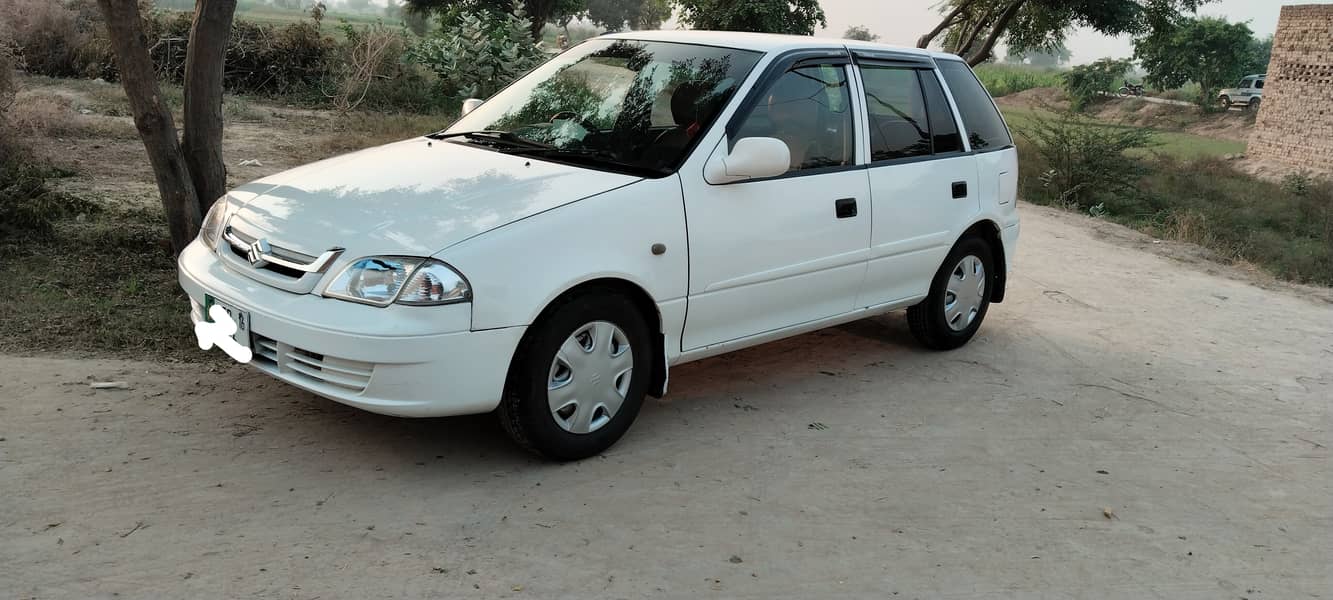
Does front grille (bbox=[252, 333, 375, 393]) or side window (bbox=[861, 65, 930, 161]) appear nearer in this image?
front grille (bbox=[252, 333, 375, 393])

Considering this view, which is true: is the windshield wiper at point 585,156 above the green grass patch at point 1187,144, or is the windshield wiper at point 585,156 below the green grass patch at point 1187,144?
above

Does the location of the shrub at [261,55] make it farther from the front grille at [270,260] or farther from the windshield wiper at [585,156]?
the front grille at [270,260]

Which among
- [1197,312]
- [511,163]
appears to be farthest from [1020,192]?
[511,163]

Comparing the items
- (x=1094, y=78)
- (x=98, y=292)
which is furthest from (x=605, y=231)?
(x=1094, y=78)

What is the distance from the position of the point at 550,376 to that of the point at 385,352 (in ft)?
2.24

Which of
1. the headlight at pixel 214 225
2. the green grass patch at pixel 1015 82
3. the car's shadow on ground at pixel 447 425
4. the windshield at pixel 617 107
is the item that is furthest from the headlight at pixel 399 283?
the green grass patch at pixel 1015 82

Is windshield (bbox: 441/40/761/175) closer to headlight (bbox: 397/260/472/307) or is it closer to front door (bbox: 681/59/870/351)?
front door (bbox: 681/59/870/351)

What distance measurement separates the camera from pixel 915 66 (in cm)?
603

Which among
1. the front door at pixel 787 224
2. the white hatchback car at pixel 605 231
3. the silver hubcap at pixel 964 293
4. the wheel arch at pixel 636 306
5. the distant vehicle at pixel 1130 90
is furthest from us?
the distant vehicle at pixel 1130 90

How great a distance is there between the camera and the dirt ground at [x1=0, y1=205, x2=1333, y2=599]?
3.54 metres

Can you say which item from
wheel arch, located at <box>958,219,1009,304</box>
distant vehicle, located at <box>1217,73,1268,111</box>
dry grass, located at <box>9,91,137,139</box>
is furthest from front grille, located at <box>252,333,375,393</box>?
→ distant vehicle, located at <box>1217,73,1268,111</box>

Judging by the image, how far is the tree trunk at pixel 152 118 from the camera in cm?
602

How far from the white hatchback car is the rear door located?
0.04 feet

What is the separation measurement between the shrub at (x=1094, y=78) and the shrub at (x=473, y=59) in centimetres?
4018
